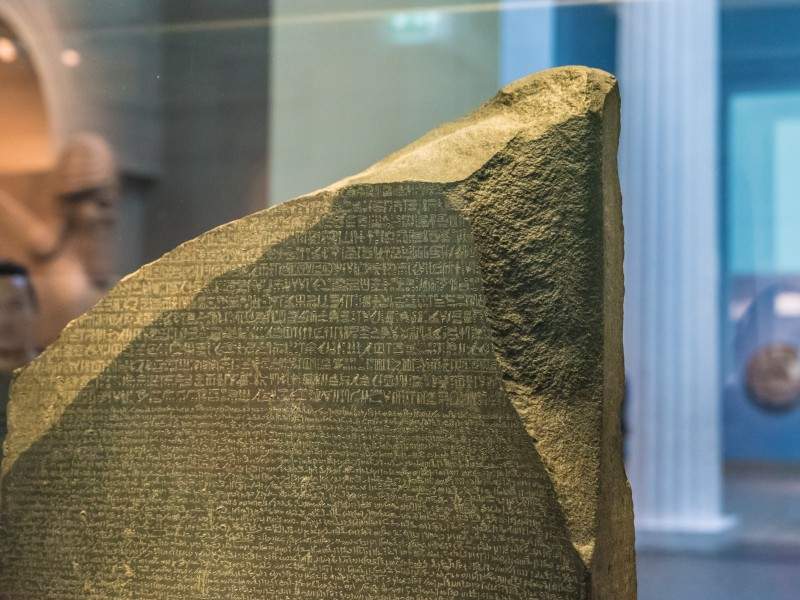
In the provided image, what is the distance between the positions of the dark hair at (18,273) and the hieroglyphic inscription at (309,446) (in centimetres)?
193

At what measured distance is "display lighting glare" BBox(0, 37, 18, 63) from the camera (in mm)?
4816

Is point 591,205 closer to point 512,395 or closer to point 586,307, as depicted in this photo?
point 586,307

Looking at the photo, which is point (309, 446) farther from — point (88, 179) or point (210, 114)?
point (88, 179)

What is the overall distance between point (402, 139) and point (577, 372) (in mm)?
Answer: 2385

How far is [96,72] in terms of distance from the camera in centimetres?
484

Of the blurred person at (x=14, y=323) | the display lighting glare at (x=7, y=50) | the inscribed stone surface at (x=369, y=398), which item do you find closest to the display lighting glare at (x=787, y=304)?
the inscribed stone surface at (x=369, y=398)

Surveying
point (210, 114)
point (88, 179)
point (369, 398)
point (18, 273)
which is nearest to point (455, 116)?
point (210, 114)

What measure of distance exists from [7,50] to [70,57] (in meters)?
0.27

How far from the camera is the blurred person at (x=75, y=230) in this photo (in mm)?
4840

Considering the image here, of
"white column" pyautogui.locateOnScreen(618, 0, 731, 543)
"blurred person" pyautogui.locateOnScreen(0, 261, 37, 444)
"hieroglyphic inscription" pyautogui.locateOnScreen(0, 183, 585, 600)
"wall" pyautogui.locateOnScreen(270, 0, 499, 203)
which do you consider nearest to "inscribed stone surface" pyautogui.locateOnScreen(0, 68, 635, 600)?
"hieroglyphic inscription" pyautogui.locateOnScreen(0, 183, 585, 600)

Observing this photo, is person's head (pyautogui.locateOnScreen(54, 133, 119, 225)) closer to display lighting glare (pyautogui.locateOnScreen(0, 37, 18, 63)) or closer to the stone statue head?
the stone statue head

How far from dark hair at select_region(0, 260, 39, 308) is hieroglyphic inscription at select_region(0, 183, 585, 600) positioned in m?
1.93

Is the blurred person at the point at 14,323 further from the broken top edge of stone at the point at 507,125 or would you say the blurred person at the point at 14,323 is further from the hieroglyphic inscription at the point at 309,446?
the broken top edge of stone at the point at 507,125

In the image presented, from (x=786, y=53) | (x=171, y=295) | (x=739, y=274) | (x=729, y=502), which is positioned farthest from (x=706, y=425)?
(x=171, y=295)
